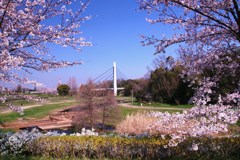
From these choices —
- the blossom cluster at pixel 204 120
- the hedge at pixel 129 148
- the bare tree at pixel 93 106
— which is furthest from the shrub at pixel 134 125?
the blossom cluster at pixel 204 120

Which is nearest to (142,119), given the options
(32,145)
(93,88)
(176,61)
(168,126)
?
(93,88)

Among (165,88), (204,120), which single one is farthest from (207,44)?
(165,88)

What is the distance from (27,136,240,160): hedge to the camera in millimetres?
7715

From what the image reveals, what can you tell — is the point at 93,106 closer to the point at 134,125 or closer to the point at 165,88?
the point at 134,125

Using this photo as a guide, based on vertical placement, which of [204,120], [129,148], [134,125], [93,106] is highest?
[204,120]

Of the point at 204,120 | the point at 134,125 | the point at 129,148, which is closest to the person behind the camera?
the point at 204,120

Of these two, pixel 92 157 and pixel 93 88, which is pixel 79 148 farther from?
pixel 93 88

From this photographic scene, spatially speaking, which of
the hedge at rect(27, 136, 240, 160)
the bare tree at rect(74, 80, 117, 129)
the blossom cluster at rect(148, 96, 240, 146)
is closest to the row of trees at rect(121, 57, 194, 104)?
the bare tree at rect(74, 80, 117, 129)

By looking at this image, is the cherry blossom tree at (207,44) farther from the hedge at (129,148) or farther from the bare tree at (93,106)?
the bare tree at (93,106)

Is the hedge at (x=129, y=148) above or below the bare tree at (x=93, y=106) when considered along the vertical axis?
below

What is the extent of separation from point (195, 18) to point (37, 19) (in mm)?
2858

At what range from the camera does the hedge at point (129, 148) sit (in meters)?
7.71

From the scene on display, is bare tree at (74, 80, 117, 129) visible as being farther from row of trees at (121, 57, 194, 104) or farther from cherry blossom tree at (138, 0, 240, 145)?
row of trees at (121, 57, 194, 104)

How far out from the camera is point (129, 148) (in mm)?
8016
